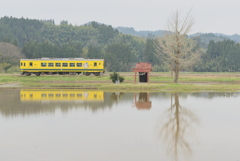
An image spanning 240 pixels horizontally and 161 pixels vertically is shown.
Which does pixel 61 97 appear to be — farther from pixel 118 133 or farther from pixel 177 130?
pixel 177 130

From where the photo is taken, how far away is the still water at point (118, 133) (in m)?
11.1

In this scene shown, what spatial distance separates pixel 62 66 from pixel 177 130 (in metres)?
45.9

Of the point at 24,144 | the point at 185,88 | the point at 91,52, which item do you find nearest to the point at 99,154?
the point at 24,144

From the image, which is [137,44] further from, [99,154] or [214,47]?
[99,154]

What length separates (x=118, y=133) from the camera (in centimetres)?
1395

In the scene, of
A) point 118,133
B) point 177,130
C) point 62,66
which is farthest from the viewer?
point 62,66

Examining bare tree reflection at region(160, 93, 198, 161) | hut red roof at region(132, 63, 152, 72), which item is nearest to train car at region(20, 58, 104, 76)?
hut red roof at region(132, 63, 152, 72)

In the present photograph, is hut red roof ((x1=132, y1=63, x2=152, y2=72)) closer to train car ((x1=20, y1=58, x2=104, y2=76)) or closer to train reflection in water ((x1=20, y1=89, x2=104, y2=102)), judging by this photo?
train reflection in water ((x1=20, y1=89, x2=104, y2=102))

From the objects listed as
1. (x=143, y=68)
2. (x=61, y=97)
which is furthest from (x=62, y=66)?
(x=61, y=97)

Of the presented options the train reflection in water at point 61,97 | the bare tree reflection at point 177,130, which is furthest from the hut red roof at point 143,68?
the bare tree reflection at point 177,130

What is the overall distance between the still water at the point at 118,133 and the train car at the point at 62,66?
120 ft

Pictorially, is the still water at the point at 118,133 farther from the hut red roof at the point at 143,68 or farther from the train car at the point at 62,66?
the train car at the point at 62,66

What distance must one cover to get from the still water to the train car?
1436 inches

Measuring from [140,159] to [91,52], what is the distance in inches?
4700
